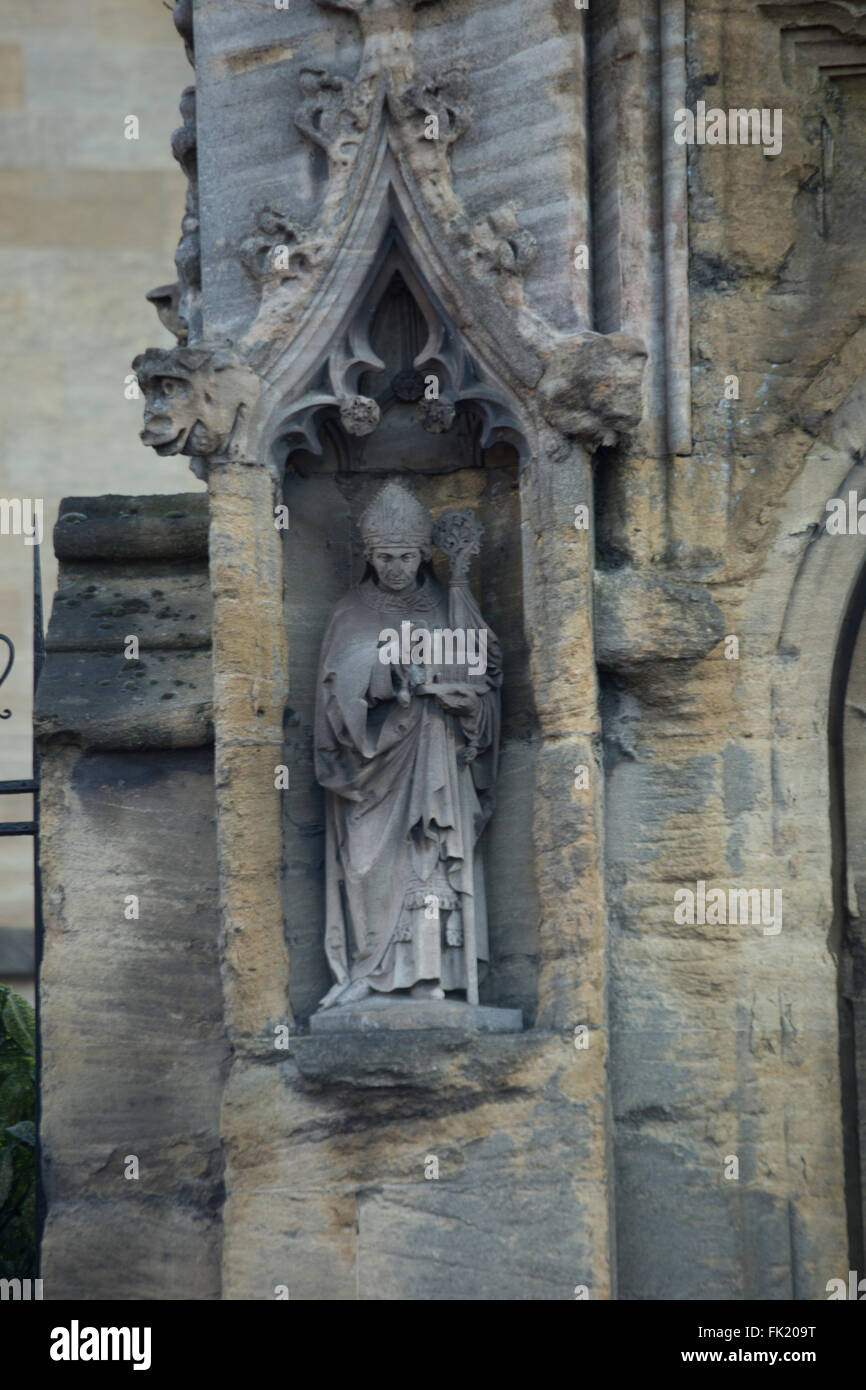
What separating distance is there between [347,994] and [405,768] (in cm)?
75

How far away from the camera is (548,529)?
360 inches

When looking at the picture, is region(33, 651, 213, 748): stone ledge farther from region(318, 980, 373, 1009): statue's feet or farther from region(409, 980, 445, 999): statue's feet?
region(409, 980, 445, 999): statue's feet

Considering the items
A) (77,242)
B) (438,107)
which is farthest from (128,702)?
(77,242)

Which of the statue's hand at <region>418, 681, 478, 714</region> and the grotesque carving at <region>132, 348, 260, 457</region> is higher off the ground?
the grotesque carving at <region>132, 348, 260, 457</region>

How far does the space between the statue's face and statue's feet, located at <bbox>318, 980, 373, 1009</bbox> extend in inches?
51.5

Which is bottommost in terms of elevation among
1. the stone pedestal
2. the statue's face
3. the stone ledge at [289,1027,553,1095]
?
the stone ledge at [289,1027,553,1095]

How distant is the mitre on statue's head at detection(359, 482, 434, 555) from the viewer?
9.28 m

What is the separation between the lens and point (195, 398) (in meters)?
9.26

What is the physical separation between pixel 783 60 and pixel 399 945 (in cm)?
326

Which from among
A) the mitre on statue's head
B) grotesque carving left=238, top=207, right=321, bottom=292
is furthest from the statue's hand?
grotesque carving left=238, top=207, right=321, bottom=292
